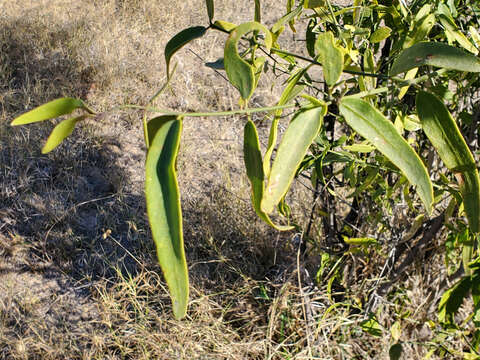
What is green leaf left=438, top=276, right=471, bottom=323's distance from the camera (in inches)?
47.6

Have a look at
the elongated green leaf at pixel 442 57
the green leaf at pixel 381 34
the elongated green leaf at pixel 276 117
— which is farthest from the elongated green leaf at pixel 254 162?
the green leaf at pixel 381 34

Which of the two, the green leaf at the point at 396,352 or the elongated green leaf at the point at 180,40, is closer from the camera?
the elongated green leaf at the point at 180,40

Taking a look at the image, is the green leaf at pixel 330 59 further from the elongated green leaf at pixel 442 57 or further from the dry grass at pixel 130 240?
the dry grass at pixel 130 240

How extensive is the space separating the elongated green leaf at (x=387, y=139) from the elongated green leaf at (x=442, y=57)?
0.11 meters

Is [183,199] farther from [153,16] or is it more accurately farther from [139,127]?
[153,16]

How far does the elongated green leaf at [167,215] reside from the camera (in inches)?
20.5

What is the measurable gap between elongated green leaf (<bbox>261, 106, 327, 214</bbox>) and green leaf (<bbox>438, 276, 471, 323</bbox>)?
77 cm

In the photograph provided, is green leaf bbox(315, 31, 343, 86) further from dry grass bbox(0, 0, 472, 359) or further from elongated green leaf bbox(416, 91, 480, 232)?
dry grass bbox(0, 0, 472, 359)

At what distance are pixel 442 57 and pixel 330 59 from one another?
0.14m

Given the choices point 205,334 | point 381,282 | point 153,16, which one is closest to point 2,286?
point 205,334

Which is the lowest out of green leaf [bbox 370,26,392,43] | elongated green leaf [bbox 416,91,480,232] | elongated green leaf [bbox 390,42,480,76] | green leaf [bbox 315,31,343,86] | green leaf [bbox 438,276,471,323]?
green leaf [bbox 438,276,471,323]

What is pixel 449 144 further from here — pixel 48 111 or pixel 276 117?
pixel 48 111

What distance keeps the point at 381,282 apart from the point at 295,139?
1016mm

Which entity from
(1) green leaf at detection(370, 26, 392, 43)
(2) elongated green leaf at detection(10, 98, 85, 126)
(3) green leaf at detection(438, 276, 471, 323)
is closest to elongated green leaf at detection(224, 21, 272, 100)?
(2) elongated green leaf at detection(10, 98, 85, 126)
